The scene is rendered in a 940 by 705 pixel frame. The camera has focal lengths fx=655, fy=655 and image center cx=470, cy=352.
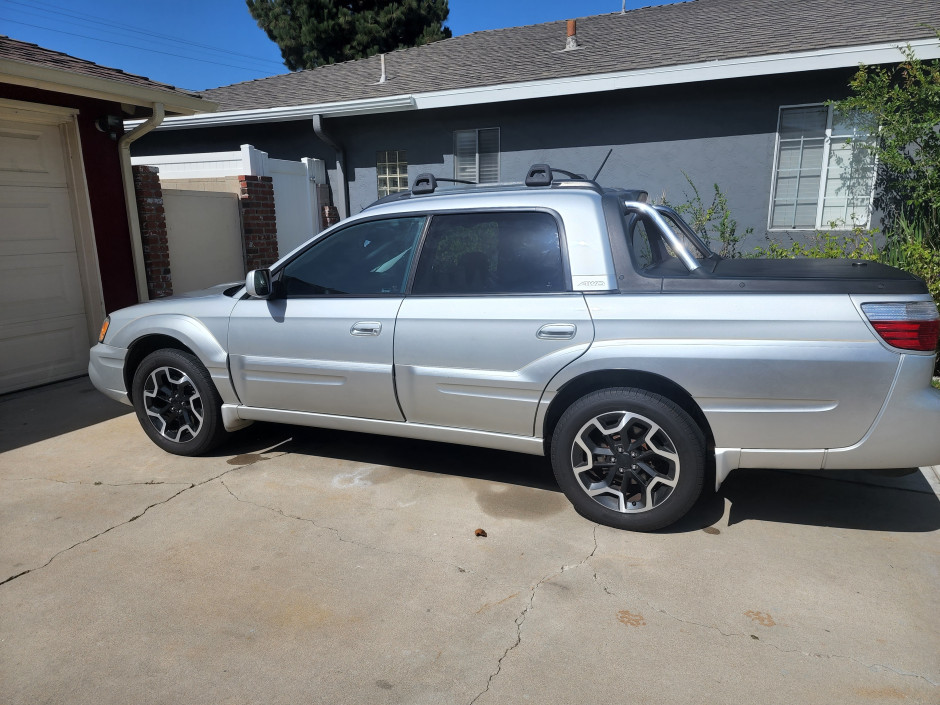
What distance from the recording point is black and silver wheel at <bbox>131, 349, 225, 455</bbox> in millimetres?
4445

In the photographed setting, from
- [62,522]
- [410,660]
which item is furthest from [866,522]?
[62,522]

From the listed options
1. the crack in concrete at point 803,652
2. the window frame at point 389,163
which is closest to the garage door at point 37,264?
the window frame at point 389,163

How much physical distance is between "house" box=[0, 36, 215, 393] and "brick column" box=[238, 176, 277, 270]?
1.74 meters

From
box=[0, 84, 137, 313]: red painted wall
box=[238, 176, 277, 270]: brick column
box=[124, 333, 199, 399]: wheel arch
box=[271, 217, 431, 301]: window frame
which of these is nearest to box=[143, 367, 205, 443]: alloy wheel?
box=[124, 333, 199, 399]: wheel arch

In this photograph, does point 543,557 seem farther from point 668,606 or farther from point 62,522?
point 62,522

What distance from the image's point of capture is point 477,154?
997 centimetres

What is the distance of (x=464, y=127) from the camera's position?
994 centimetres

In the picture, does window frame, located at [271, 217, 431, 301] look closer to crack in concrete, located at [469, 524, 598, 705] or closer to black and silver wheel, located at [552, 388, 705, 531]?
black and silver wheel, located at [552, 388, 705, 531]

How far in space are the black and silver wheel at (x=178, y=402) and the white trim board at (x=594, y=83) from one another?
6.28 meters

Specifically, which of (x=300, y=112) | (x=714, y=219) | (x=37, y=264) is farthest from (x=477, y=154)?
(x=37, y=264)

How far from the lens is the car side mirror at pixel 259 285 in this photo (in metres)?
4.09

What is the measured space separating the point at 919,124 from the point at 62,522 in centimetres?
795

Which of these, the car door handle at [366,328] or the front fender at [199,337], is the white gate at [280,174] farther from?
the car door handle at [366,328]

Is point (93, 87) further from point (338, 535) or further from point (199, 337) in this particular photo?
point (338, 535)
